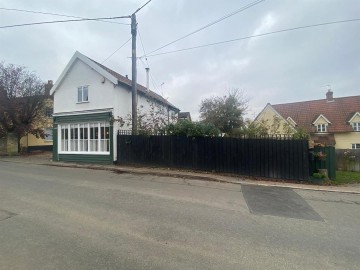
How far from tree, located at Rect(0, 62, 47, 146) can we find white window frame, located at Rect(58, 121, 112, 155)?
9967 mm

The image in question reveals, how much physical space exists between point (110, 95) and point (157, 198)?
1035 centimetres

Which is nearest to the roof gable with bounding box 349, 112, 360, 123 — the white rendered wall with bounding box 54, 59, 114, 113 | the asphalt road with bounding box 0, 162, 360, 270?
the asphalt road with bounding box 0, 162, 360, 270

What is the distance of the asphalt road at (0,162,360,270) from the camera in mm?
3501

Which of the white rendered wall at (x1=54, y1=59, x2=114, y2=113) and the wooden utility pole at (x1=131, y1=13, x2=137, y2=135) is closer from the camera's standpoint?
the wooden utility pole at (x1=131, y1=13, x2=137, y2=135)

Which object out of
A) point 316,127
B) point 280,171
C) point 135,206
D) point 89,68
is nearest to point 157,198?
point 135,206

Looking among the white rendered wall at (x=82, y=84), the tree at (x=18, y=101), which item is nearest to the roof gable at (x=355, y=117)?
the white rendered wall at (x=82, y=84)

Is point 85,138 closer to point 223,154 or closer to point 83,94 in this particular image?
point 83,94

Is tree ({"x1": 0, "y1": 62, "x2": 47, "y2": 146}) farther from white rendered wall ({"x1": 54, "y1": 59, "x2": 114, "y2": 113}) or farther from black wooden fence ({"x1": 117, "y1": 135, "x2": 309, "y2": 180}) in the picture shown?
black wooden fence ({"x1": 117, "y1": 135, "x2": 309, "y2": 180})

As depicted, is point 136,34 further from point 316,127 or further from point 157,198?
point 316,127

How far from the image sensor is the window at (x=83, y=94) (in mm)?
16578

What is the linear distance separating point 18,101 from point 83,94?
479 inches

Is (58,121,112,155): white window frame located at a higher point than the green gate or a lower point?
higher

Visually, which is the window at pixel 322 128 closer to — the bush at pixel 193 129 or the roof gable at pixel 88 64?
the bush at pixel 193 129

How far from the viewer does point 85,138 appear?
16531 mm
